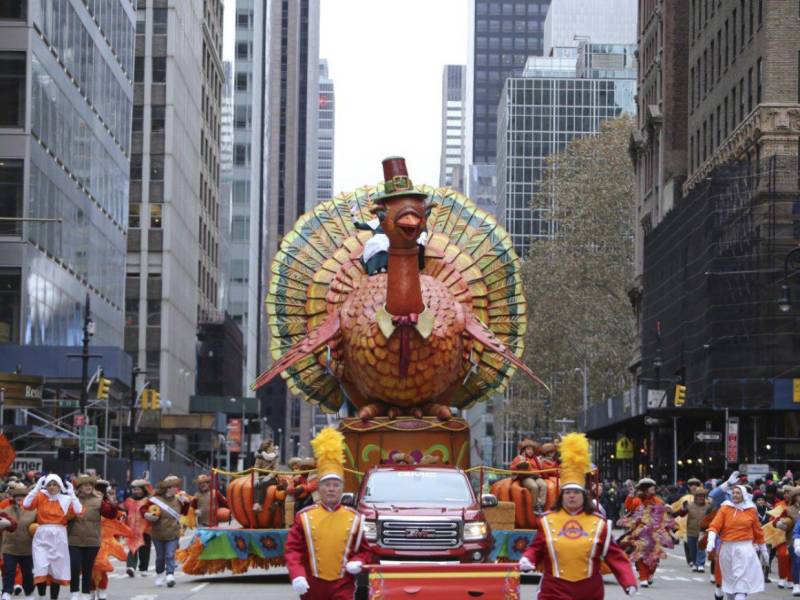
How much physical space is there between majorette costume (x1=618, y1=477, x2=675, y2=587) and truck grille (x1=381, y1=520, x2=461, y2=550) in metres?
5.72

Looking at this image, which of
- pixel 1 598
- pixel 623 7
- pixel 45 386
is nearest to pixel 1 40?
pixel 45 386

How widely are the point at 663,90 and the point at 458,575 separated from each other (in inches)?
2505

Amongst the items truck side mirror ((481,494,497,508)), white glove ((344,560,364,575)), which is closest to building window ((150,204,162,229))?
truck side mirror ((481,494,497,508))

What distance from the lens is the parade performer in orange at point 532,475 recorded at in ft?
80.2

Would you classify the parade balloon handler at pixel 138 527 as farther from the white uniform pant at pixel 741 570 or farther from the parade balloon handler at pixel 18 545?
the white uniform pant at pixel 741 570

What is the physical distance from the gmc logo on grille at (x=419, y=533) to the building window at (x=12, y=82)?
3004 centimetres

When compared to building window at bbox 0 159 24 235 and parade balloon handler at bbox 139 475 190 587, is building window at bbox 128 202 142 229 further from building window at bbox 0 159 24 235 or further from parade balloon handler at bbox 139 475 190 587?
parade balloon handler at bbox 139 475 190 587

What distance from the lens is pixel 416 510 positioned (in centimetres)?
1975

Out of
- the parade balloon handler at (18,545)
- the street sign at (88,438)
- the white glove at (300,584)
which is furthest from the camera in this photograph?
the street sign at (88,438)

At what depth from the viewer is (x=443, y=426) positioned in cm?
2391

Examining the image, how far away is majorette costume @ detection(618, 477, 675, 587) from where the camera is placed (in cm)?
2472

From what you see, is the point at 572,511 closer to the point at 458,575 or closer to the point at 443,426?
the point at 458,575

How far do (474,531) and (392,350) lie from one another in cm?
438

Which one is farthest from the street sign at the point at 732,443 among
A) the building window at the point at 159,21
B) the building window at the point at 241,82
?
the building window at the point at 241,82
